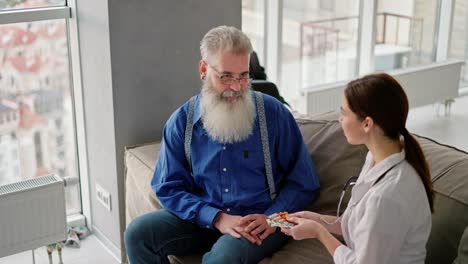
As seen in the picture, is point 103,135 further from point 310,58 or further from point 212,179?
point 310,58

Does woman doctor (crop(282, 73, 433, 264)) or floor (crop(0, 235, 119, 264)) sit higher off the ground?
woman doctor (crop(282, 73, 433, 264))

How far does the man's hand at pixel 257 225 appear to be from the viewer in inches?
101

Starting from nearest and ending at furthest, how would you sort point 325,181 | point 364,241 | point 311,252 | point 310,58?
point 364,241, point 311,252, point 325,181, point 310,58

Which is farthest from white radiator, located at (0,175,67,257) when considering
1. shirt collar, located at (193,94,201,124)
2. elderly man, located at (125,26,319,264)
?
shirt collar, located at (193,94,201,124)

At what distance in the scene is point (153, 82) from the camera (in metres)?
3.48

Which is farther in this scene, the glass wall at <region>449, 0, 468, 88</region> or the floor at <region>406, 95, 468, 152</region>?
the glass wall at <region>449, 0, 468, 88</region>

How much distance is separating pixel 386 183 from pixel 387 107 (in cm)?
22

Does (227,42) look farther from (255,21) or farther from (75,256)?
(255,21)

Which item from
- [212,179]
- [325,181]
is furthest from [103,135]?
[325,181]

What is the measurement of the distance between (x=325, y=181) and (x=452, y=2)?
4329 millimetres

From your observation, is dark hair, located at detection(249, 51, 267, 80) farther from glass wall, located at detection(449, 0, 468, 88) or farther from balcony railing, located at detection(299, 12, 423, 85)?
glass wall, located at detection(449, 0, 468, 88)

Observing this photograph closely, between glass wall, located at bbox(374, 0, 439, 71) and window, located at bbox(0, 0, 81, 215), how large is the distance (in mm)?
3184

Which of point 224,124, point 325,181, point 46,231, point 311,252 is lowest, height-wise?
point 46,231

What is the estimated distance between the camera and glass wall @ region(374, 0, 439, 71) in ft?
20.3
